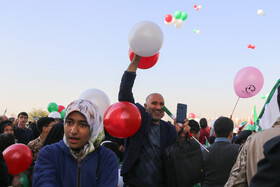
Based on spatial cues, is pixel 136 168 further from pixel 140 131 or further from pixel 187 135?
pixel 187 135

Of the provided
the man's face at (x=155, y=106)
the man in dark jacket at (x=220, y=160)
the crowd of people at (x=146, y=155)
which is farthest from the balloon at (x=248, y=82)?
the man's face at (x=155, y=106)

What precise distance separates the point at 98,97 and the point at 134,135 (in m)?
0.91

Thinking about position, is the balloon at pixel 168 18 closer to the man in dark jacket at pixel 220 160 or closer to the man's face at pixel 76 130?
the man in dark jacket at pixel 220 160

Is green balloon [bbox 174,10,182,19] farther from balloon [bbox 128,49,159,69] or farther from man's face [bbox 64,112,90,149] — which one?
man's face [bbox 64,112,90,149]

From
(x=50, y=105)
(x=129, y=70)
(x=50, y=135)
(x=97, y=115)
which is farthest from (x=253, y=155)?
(x=50, y=105)

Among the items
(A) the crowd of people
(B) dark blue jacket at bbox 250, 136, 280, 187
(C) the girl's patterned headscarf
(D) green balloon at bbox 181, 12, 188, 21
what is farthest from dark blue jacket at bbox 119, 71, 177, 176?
(D) green balloon at bbox 181, 12, 188, 21

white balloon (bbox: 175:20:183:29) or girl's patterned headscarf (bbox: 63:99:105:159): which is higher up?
white balloon (bbox: 175:20:183:29)

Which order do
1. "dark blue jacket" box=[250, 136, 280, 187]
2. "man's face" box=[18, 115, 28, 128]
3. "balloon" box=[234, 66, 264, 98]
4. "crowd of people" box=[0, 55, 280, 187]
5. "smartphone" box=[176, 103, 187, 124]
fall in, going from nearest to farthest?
"dark blue jacket" box=[250, 136, 280, 187] < "crowd of people" box=[0, 55, 280, 187] < "smartphone" box=[176, 103, 187, 124] < "balloon" box=[234, 66, 264, 98] < "man's face" box=[18, 115, 28, 128]

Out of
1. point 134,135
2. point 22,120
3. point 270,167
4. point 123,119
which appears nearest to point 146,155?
point 134,135

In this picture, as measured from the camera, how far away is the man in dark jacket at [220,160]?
3.25 metres

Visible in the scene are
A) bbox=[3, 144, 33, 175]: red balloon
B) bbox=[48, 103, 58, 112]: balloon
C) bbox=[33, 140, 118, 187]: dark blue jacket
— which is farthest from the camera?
bbox=[48, 103, 58, 112]: balloon

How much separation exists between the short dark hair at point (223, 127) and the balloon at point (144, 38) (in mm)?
1291

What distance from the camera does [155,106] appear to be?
3502mm

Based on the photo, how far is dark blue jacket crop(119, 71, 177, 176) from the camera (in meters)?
3.11
